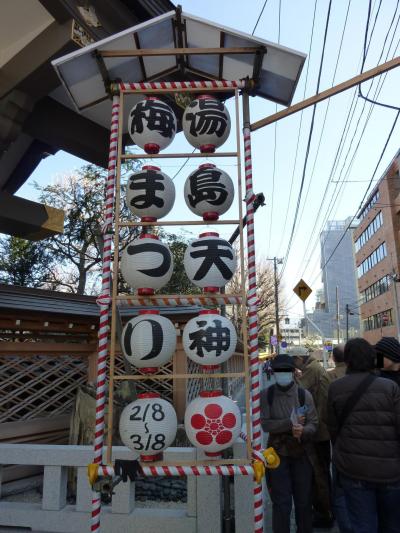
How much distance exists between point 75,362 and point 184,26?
18.5 feet

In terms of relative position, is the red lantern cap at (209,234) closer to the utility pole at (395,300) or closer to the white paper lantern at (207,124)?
the white paper lantern at (207,124)

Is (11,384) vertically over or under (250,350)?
under

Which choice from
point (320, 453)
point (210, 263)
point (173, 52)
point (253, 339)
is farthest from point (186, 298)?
point (320, 453)

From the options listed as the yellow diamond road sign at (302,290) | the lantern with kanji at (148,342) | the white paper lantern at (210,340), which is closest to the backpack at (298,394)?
the white paper lantern at (210,340)

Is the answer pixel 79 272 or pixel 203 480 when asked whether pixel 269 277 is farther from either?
pixel 203 480

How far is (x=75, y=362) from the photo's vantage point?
23.1 feet

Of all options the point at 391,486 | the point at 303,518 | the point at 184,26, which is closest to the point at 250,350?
the point at 391,486

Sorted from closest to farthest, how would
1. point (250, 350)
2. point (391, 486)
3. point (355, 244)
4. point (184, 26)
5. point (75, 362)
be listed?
point (391, 486) → point (250, 350) → point (184, 26) → point (75, 362) → point (355, 244)

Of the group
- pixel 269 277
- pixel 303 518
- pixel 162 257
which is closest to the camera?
pixel 162 257

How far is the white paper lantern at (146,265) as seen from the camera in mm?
3098

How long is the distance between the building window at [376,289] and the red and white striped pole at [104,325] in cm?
3480

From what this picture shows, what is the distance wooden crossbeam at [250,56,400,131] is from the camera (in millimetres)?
3576

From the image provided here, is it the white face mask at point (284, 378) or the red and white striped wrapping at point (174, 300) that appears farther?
the white face mask at point (284, 378)

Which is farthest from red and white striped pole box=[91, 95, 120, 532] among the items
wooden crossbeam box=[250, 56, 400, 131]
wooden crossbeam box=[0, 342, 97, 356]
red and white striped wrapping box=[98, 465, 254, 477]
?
wooden crossbeam box=[0, 342, 97, 356]
